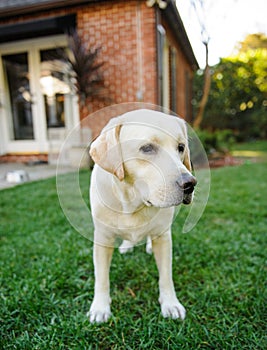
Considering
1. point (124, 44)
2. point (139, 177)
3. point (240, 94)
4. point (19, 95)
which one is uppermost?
point (124, 44)

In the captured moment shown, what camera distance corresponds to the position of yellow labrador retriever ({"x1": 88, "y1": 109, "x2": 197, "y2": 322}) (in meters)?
1.11

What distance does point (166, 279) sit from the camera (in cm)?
164

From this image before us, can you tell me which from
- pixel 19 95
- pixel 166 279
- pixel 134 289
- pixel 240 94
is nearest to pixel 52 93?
pixel 19 95

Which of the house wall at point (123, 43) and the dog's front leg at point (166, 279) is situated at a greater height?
the house wall at point (123, 43)

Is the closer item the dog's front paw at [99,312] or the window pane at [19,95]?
the dog's front paw at [99,312]

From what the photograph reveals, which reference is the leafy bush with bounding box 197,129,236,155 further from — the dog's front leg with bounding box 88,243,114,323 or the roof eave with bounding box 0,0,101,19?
the dog's front leg with bounding box 88,243,114,323

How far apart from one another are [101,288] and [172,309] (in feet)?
1.33

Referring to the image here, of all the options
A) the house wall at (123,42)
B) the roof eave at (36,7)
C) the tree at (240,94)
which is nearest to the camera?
the house wall at (123,42)

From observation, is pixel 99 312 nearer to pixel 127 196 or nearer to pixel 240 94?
pixel 127 196

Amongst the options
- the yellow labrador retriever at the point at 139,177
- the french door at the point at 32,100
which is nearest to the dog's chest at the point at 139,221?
the yellow labrador retriever at the point at 139,177

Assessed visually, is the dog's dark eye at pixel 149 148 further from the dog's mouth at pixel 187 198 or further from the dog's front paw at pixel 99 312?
the dog's front paw at pixel 99 312

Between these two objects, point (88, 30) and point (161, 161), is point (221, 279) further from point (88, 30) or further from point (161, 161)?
point (88, 30)

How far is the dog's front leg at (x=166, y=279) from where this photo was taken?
1.58 m

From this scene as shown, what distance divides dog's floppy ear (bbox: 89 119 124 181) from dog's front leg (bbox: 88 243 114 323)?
582mm
